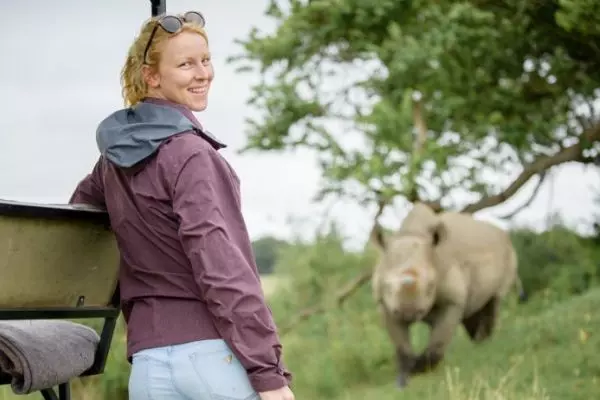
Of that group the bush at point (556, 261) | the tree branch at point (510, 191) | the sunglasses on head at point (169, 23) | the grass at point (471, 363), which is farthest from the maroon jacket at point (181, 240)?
the bush at point (556, 261)

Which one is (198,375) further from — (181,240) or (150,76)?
(150,76)

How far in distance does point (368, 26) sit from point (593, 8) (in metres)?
2.50

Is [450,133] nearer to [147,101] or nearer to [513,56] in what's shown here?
[513,56]

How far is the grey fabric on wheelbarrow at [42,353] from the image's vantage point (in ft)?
9.35

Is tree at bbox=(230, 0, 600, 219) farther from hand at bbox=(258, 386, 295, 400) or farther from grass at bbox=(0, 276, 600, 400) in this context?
hand at bbox=(258, 386, 295, 400)

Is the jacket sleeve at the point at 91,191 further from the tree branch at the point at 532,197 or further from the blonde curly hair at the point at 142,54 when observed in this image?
the tree branch at the point at 532,197

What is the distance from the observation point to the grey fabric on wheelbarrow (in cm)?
285

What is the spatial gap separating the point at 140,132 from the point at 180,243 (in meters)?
0.24

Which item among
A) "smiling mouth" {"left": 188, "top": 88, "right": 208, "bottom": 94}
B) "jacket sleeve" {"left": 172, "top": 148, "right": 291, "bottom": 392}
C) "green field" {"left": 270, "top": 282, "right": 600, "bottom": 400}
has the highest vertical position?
"smiling mouth" {"left": 188, "top": 88, "right": 208, "bottom": 94}

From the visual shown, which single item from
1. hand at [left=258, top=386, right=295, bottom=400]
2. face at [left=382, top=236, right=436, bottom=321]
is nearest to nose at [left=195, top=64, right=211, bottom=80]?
hand at [left=258, top=386, right=295, bottom=400]

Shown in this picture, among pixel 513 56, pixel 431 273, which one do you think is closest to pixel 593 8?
pixel 513 56

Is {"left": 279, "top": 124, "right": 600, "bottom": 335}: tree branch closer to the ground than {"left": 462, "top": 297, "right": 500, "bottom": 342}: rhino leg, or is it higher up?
higher up

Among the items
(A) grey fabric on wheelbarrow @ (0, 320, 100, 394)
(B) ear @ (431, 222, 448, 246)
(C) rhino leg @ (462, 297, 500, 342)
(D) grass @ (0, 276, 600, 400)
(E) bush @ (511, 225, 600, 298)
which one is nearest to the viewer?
(A) grey fabric on wheelbarrow @ (0, 320, 100, 394)

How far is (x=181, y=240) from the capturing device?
98.2 inches
